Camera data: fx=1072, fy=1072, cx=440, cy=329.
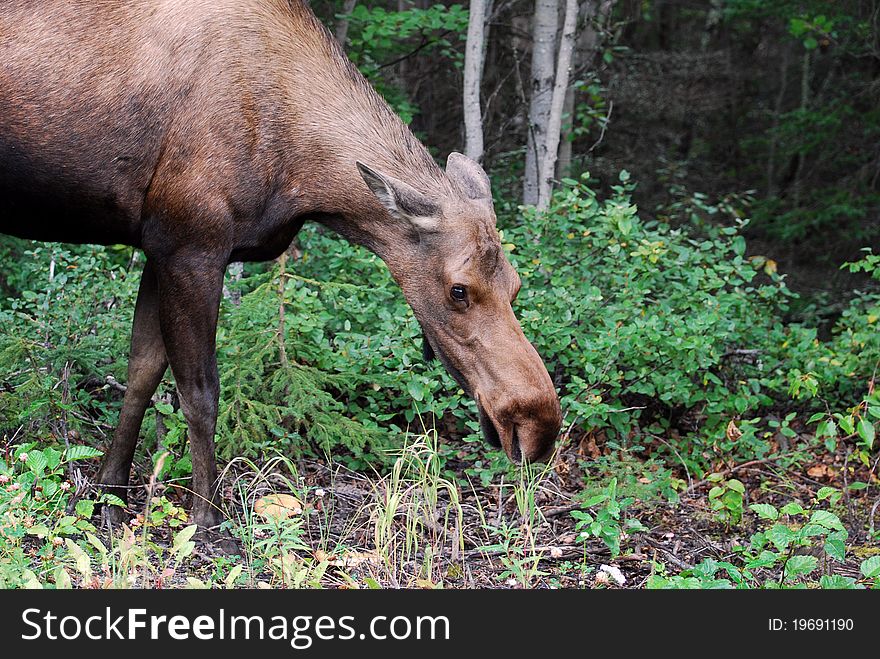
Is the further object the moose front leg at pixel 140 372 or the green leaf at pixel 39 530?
the moose front leg at pixel 140 372

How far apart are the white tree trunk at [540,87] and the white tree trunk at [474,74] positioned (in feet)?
2.97

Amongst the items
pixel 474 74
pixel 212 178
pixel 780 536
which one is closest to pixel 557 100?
pixel 474 74

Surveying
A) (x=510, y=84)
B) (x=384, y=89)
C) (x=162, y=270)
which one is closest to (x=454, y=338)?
(x=162, y=270)

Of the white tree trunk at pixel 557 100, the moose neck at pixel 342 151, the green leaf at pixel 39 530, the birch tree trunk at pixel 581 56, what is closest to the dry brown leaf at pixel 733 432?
the moose neck at pixel 342 151

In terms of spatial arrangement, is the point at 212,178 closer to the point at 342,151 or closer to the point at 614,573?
the point at 342,151

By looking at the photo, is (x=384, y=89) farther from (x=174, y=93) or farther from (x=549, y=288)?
(x=174, y=93)

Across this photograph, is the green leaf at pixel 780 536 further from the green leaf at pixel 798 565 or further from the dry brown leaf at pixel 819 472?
the dry brown leaf at pixel 819 472

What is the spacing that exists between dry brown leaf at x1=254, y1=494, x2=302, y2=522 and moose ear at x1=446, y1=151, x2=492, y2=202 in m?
1.66

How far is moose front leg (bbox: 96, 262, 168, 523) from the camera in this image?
5297 mm

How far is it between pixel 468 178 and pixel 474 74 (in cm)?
411

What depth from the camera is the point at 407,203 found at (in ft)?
16.0

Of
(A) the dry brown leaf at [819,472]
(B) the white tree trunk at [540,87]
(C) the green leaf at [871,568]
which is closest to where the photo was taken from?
(C) the green leaf at [871,568]

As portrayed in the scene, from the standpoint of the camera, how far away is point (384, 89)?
10688mm

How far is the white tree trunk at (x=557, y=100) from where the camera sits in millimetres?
9367
